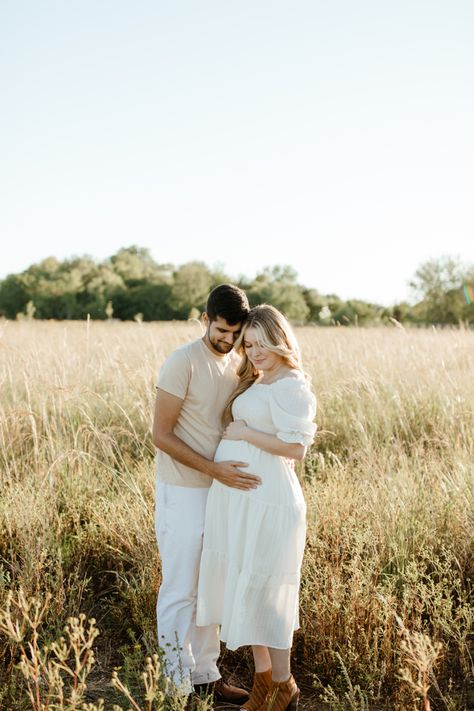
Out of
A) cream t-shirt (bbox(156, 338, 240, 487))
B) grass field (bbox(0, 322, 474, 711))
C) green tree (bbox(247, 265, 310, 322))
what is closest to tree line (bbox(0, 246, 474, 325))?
green tree (bbox(247, 265, 310, 322))

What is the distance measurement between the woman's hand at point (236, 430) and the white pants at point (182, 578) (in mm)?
318

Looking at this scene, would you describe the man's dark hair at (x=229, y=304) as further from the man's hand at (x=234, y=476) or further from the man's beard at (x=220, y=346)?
the man's hand at (x=234, y=476)

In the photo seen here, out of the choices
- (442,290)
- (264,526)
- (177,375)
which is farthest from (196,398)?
(442,290)

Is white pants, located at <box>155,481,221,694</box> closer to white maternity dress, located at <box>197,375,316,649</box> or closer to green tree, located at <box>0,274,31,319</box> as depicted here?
white maternity dress, located at <box>197,375,316,649</box>

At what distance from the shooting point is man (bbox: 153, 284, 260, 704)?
2.78 metres

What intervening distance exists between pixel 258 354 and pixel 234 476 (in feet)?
1.71

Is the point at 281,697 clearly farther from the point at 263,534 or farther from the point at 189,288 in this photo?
the point at 189,288

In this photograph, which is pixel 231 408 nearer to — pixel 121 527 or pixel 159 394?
pixel 159 394

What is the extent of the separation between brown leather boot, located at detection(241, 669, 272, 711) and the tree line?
3341cm

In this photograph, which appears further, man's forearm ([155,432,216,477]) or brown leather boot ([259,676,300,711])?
man's forearm ([155,432,216,477])

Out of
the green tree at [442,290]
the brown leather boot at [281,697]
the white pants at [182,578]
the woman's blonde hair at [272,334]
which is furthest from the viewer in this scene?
the green tree at [442,290]

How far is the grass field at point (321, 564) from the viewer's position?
Result: 2725mm

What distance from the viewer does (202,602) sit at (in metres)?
2.77

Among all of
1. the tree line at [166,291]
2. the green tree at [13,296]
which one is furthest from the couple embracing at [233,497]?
the green tree at [13,296]
